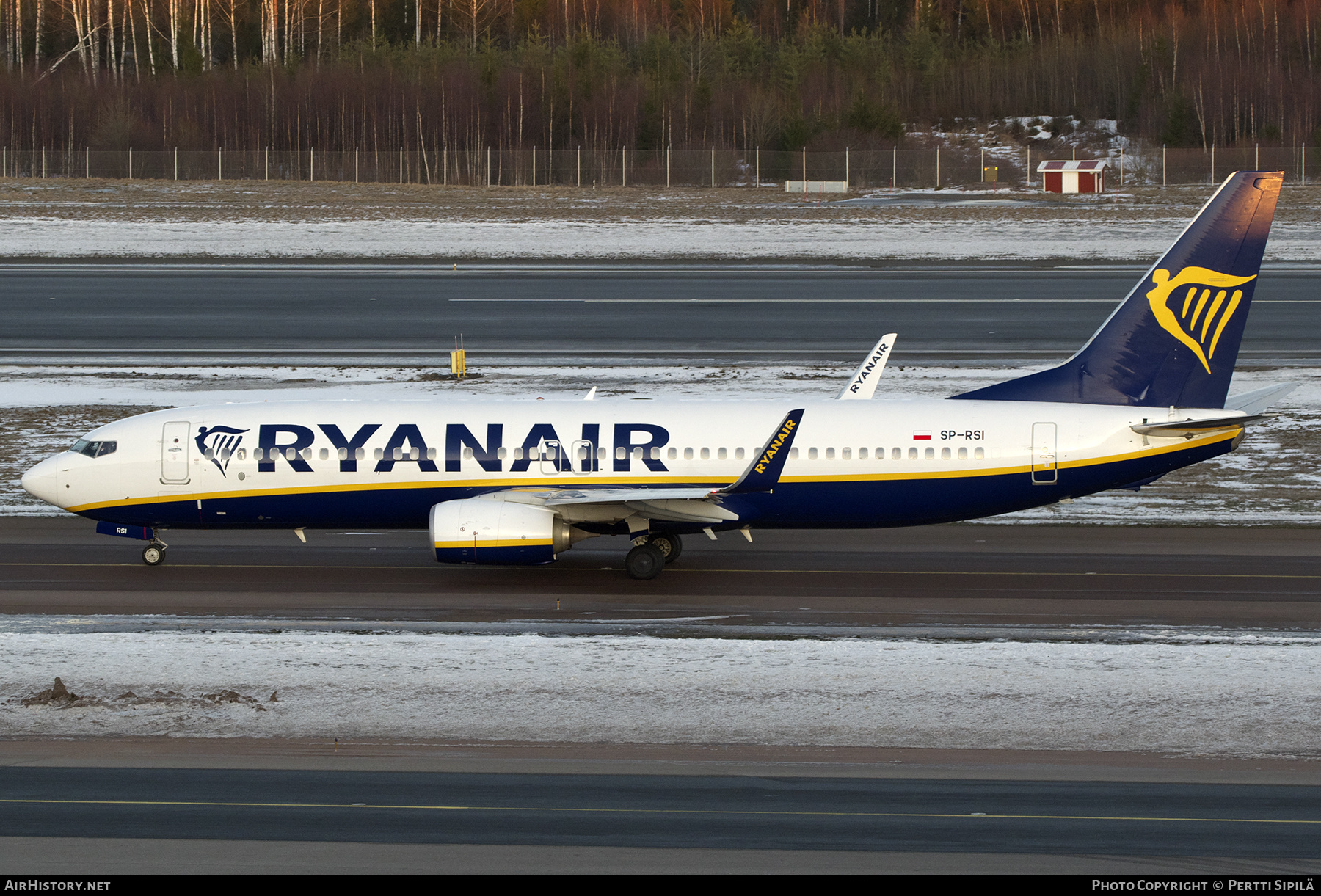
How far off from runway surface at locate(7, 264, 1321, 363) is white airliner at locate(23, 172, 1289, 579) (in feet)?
69.4

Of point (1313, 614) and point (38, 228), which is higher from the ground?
point (38, 228)

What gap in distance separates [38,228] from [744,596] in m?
73.7

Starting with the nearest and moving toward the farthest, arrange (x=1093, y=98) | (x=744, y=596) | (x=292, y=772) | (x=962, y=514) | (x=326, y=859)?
(x=326, y=859), (x=292, y=772), (x=744, y=596), (x=962, y=514), (x=1093, y=98)

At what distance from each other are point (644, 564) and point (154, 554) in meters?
10.2

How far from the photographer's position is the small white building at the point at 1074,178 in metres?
108

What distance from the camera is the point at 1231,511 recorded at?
34.3 meters

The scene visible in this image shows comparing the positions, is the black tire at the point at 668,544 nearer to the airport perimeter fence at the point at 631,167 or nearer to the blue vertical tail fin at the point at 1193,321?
the blue vertical tail fin at the point at 1193,321

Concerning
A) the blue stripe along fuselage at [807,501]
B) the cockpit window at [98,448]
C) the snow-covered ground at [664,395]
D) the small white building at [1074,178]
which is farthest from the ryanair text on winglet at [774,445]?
the small white building at [1074,178]

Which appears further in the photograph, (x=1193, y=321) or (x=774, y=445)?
(x=1193, y=321)

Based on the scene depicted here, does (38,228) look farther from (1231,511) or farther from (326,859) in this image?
(326,859)

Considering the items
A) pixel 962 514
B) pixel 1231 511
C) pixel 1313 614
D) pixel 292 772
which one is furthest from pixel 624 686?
pixel 1231 511

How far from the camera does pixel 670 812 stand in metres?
16.3

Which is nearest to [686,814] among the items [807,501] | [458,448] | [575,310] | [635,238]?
[807,501]

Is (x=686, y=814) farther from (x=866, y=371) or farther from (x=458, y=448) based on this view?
(x=866, y=371)
